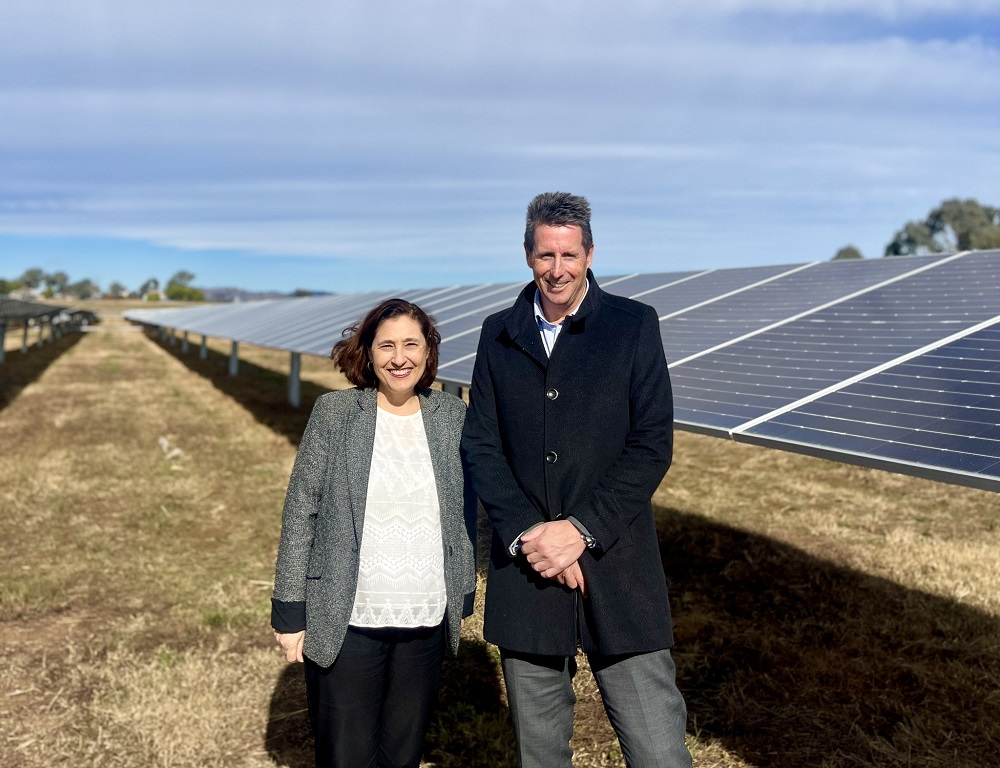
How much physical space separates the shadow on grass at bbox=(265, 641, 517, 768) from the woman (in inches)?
61.4

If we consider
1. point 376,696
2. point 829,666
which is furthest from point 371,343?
point 829,666

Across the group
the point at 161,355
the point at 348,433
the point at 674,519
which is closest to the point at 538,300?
the point at 348,433

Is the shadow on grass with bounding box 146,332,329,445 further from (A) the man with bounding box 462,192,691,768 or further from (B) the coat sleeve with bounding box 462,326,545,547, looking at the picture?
(A) the man with bounding box 462,192,691,768

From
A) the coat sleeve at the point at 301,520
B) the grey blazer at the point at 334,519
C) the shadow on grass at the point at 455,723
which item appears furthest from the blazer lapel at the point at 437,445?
the shadow on grass at the point at 455,723

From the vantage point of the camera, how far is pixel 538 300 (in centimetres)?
340

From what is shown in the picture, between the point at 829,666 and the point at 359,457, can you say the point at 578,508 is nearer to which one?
the point at 359,457

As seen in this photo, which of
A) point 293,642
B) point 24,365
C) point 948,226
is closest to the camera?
point 293,642

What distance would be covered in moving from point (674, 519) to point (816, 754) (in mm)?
5344

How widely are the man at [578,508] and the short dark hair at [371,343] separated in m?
0.42

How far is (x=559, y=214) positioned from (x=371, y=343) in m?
0.97

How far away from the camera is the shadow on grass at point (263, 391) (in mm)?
17266

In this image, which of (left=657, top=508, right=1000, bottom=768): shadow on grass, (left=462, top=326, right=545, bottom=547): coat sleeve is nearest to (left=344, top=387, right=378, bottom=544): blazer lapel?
(left=462, top=326, right=545, bottom=547): coat sleeve

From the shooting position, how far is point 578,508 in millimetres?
3104

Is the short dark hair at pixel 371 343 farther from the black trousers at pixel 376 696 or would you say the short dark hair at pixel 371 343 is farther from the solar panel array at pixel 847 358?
the solar panel array at pixel 847 358
